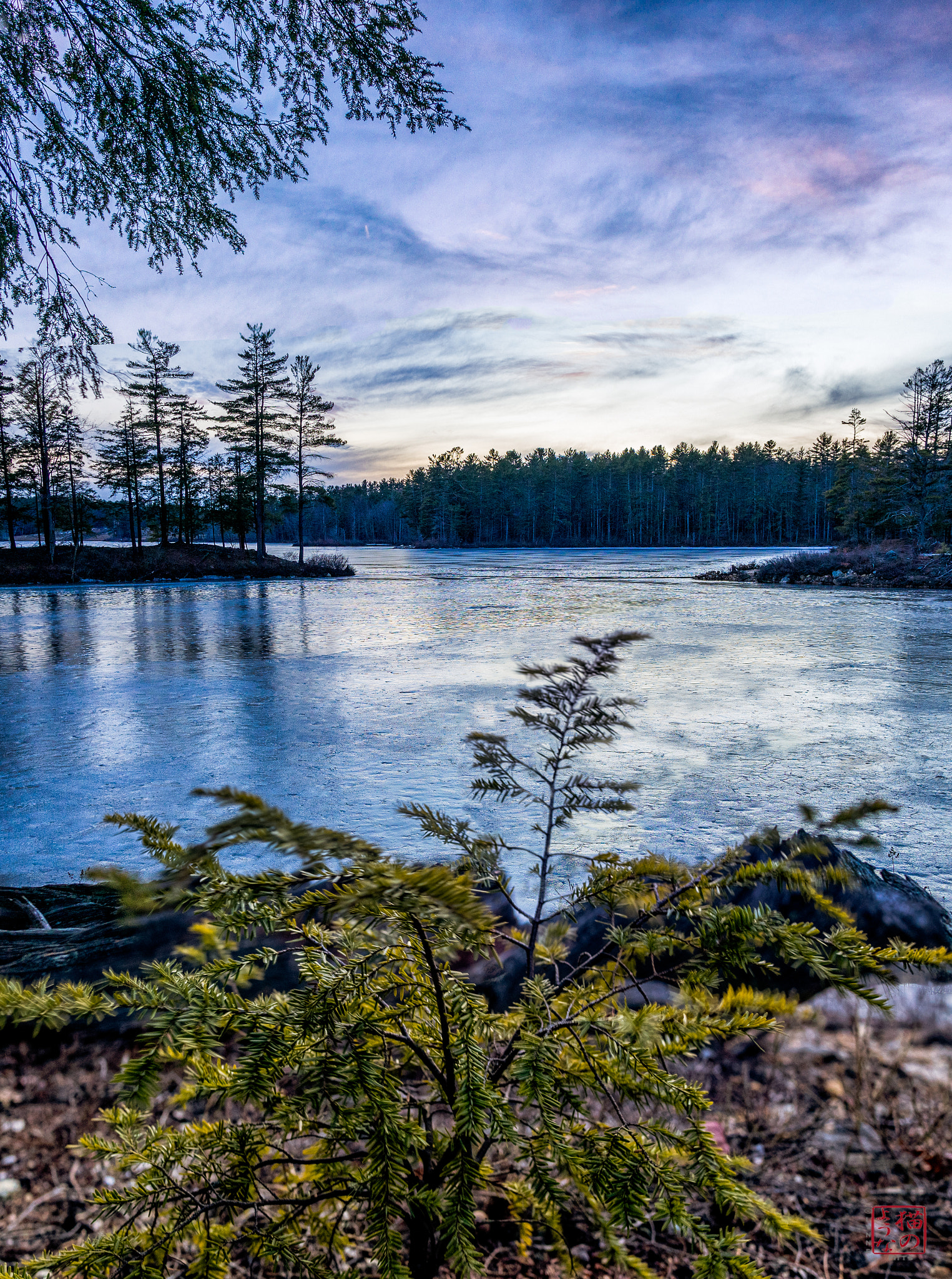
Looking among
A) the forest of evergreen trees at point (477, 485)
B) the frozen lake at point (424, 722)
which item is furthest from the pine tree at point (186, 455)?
the frozen lake at point (424, 722)

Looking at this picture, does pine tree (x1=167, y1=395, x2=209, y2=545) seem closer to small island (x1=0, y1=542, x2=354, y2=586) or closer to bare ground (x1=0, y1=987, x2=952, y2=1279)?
small island (x1=0, y1=542, x2=354, y2=586)

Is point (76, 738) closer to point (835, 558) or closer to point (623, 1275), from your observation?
point (623, 1275)

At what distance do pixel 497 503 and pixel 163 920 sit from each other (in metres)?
96.9

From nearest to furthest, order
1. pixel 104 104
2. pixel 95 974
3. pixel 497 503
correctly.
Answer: pixel 95 974, pixel 104 104, pixel 497 503

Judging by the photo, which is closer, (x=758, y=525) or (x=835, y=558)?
(x=835, y=558)

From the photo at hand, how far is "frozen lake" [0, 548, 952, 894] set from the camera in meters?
3.39

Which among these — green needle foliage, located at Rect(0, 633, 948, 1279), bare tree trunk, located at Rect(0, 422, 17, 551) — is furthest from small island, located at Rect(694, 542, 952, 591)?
bare tree trunk, located at Rect(0, 422, 17, 551)

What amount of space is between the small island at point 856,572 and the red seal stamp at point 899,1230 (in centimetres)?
2354

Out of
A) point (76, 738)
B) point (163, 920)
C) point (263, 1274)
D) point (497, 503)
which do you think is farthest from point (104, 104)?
point (497, 503)

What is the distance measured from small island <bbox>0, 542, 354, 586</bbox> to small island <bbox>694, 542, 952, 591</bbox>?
62.8 ft

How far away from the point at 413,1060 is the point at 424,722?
13.4ft

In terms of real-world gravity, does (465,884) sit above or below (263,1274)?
above

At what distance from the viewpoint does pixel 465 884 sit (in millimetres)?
838

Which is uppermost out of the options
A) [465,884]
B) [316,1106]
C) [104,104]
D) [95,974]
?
[104,104]
